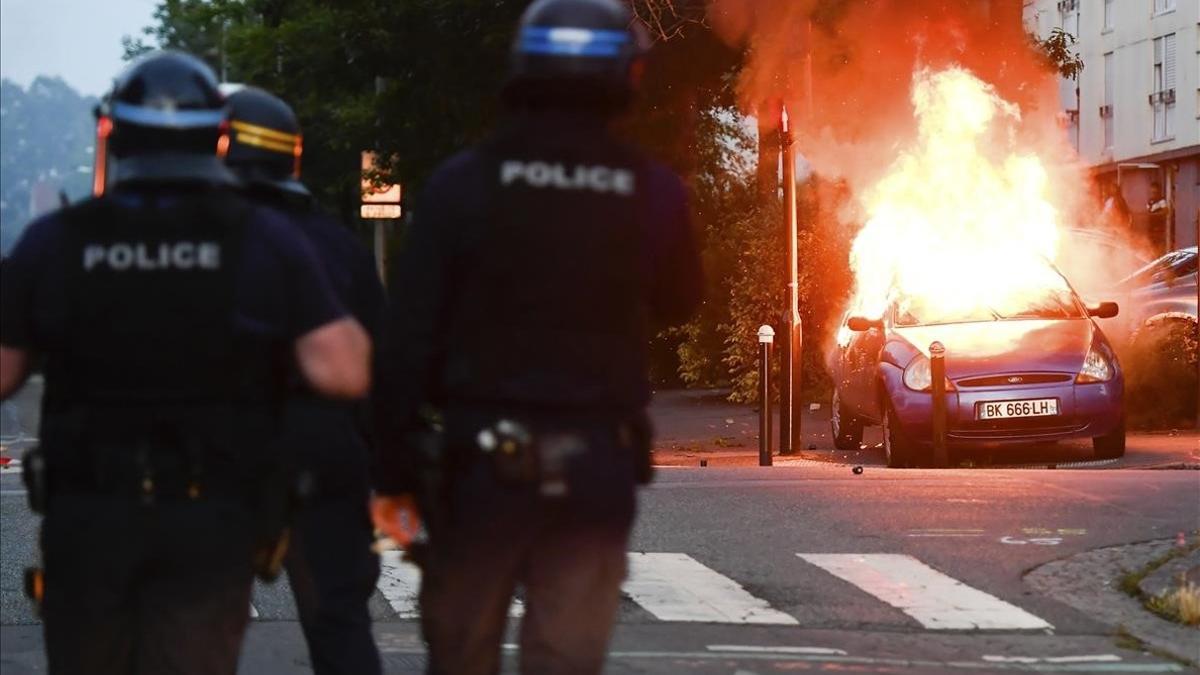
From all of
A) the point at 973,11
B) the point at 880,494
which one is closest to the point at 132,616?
the point at 880,494

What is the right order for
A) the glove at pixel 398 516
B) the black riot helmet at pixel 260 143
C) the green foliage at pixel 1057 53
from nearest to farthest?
the glove at pixel 398 516 → the black riot helmet at pixel 260 143 → the green foliage at pixel 1057 53

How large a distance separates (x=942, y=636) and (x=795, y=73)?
14100mm

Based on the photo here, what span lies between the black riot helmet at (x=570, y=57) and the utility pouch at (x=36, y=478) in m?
1.09

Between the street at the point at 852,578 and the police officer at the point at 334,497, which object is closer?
the police officer at the point at 334,497

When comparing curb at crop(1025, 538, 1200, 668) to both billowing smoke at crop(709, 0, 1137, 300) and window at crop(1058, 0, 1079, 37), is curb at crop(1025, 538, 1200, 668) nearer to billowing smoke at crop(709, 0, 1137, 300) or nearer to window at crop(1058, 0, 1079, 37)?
billowing smoke at crop(709, 0, 1137, 300)

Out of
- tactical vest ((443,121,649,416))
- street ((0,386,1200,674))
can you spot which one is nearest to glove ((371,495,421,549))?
tactical vest ((443,121,649,416))

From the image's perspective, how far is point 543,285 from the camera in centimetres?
409

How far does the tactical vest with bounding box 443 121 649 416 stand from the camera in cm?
409

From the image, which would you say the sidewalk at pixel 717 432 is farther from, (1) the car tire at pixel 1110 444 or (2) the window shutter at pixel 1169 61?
(2) the window shutter at pixel 1169 61

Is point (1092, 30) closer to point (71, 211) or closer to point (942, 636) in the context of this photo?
point (942, 636)

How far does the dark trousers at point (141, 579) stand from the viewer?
13.1 feet

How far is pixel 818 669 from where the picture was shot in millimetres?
7516

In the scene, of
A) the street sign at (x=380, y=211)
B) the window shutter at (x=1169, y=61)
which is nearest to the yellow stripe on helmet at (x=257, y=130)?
the street sign at (x=380, y=211)

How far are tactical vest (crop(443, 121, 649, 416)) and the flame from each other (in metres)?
12.9
